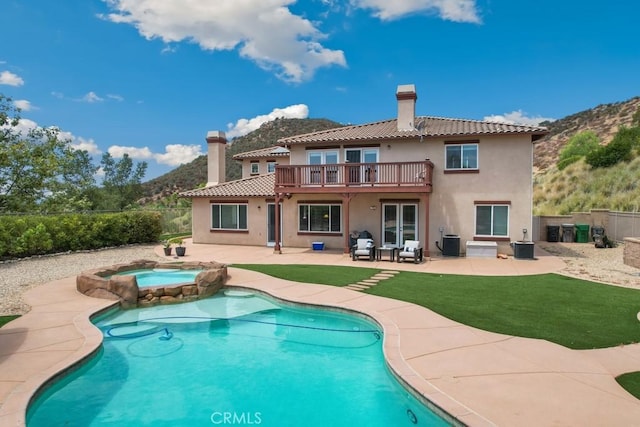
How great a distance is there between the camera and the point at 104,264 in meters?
15.7

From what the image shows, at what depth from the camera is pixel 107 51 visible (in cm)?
1995

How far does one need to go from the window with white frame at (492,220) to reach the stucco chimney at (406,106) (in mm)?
5302

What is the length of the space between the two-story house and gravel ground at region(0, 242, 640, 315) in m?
3.22

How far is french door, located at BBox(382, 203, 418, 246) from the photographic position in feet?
61.4

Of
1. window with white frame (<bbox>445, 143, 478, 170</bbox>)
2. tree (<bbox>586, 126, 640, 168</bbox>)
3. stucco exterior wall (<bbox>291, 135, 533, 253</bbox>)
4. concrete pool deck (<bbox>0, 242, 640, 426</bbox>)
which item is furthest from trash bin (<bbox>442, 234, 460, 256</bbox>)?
tree (<bbox>586, 126, 640, 168</bbox>)

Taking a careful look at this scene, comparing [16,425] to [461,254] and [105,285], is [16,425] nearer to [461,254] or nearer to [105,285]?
[105,285]

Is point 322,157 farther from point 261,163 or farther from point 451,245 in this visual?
point 261,163

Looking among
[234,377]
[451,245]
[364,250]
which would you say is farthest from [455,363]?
[451,245]

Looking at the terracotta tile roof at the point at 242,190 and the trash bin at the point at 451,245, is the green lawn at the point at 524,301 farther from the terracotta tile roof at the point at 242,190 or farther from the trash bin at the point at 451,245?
the terracotta tile roof at the point at 242,190

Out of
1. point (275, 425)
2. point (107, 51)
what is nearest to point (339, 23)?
point (107, 51)

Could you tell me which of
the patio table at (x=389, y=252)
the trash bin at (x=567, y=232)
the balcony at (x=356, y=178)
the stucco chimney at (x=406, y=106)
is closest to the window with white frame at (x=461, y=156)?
the balcony at (x=356, y=178)

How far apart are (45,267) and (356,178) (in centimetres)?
1314

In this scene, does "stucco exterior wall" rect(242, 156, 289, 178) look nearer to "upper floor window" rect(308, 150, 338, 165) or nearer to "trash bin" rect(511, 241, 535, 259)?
"upper floor window" rect(308, 150, 338, 165)

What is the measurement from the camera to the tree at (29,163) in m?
20.1
